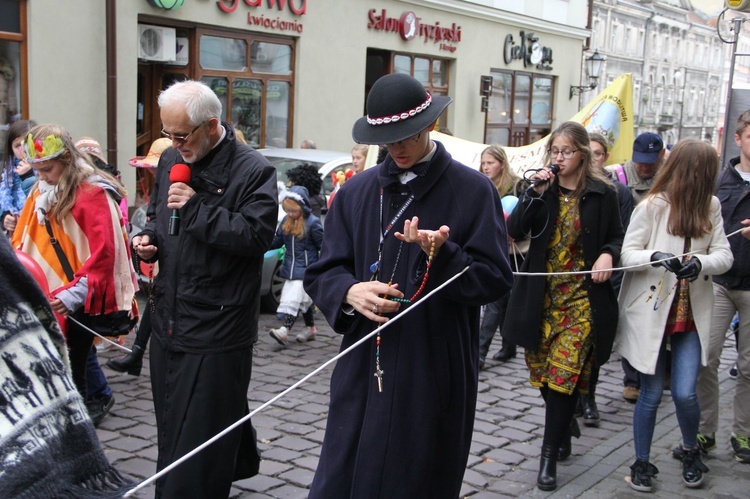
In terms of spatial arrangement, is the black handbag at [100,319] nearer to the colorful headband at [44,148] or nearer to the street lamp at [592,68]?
the colorful headband at [44,148]

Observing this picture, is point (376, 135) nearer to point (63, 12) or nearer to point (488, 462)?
point (488, 462)

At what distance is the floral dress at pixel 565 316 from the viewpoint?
493 cm

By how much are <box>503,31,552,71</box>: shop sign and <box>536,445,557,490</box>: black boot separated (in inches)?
749

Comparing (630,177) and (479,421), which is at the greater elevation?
(630,177)

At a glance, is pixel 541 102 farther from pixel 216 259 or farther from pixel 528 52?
pixel 216 259

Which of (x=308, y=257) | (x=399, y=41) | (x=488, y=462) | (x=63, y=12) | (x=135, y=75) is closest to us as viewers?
(x=488, y=462)

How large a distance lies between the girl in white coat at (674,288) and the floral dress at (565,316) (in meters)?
0.26

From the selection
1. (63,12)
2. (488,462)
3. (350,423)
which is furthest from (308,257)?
(63,12)

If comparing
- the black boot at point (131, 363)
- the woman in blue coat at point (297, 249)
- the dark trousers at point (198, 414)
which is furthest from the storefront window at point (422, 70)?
the dark trousers at point (198, 414)

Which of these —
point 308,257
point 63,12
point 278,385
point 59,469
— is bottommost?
point 278,385

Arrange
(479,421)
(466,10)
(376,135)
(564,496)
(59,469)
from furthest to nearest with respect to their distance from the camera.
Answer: (466,10) → (479,421) → (564,496) → (376,135) → (59,469)

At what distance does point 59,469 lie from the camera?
1657 mm

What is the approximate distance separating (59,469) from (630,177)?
246 inches

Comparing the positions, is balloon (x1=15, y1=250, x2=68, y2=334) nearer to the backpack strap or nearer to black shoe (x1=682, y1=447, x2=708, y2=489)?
the backpack strap
